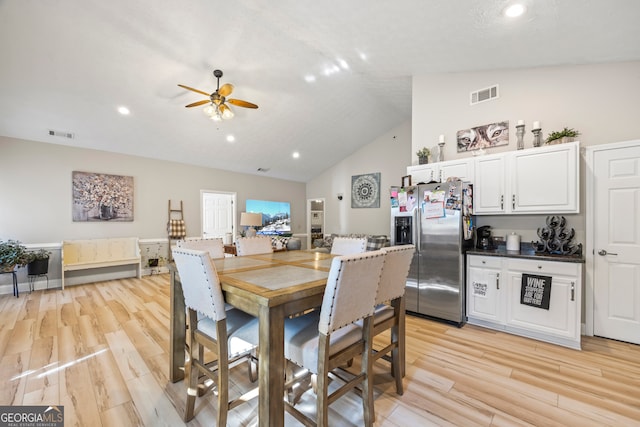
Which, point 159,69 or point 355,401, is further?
point 159,69

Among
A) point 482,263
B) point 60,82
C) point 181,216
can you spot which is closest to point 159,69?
point 60,82

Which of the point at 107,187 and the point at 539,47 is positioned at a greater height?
the point at 539,47

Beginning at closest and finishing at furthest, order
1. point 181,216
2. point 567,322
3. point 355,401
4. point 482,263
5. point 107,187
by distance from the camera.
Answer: point 355,401 < point 567,322 < point 482,263 < point 107,187 < point 181,216

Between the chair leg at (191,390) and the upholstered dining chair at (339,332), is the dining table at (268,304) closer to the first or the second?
the upholstered dining chair at (339,332)

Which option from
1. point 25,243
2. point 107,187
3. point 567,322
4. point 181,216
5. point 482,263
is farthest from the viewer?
point 181,216

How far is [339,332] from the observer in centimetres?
155

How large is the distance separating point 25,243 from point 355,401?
585cm

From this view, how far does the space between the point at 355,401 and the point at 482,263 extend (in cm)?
216

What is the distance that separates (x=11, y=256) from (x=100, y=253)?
1.21m

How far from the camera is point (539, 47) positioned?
9.00 ft

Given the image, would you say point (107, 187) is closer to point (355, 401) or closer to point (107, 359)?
point (107, 359)

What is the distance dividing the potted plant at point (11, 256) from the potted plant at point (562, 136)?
7.26 m

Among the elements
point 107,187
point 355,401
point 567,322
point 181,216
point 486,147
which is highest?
point 486,147

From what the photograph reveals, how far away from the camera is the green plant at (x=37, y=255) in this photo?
4121mm
